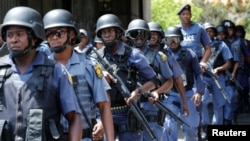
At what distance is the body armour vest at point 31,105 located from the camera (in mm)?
4039

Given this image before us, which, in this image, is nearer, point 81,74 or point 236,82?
point 81,74

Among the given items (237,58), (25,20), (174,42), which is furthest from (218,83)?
(25,20)

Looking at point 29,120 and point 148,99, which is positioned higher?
point 29,120

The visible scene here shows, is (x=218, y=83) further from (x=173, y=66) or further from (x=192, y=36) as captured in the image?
(x=173, y=66)

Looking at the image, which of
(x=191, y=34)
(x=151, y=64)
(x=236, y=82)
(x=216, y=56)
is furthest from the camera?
(x=236, y=82)

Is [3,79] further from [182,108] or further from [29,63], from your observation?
[182,108]

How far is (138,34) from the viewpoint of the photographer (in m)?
7.84

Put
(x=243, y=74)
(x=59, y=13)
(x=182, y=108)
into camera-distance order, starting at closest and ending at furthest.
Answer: (x=59, y=13)
(x=182, y=108)
(x=243, y=74)

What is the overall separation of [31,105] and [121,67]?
2745 mm

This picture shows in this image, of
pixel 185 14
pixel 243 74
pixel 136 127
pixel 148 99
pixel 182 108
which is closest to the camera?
pixel 136 127

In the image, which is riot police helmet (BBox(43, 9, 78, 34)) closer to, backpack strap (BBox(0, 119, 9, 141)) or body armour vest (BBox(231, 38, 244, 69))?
backpack strap (BBox(0, 119, 9, 141))

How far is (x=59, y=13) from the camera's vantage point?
17.2ft

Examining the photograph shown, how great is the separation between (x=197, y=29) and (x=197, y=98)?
159 centimetres

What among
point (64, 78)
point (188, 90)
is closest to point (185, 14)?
point (188, 90)
